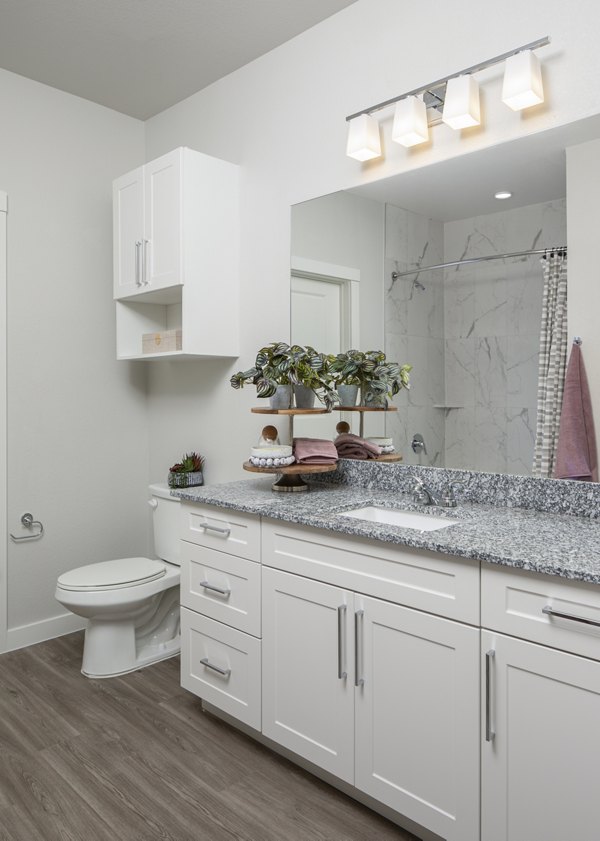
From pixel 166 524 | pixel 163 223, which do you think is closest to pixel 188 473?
pixel 166 524

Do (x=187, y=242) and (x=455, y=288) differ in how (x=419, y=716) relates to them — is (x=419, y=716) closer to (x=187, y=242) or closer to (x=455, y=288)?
(x=455, y=288)

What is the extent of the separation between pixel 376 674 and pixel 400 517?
53 centimetres

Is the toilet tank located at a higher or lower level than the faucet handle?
lower

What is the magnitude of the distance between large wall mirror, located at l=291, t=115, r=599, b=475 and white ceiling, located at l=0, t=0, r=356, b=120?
0.78 meters

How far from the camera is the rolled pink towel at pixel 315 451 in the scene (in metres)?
2.33

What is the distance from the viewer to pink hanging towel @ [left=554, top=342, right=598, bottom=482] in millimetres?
1834

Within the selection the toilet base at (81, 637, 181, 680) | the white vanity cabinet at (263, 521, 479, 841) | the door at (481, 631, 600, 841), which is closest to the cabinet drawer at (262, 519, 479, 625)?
the white vanity cabinet at (263, 521, 479, 841)

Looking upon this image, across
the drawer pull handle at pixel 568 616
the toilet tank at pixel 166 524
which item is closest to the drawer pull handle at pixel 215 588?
the toilet tank at pixel 166 524

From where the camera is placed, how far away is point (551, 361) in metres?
1.93

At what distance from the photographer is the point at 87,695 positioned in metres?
2.53

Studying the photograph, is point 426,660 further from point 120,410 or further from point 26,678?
point 120,410

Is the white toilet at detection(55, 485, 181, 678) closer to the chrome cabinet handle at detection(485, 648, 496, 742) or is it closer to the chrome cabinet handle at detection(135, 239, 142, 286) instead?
the chrome cabinet handle at detection(135, 239, 142, 286)

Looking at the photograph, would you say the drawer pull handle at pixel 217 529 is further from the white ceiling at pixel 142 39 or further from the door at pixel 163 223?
the white ceiling at pixel 142 39

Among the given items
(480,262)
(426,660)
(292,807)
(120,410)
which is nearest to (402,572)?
(426,660)
